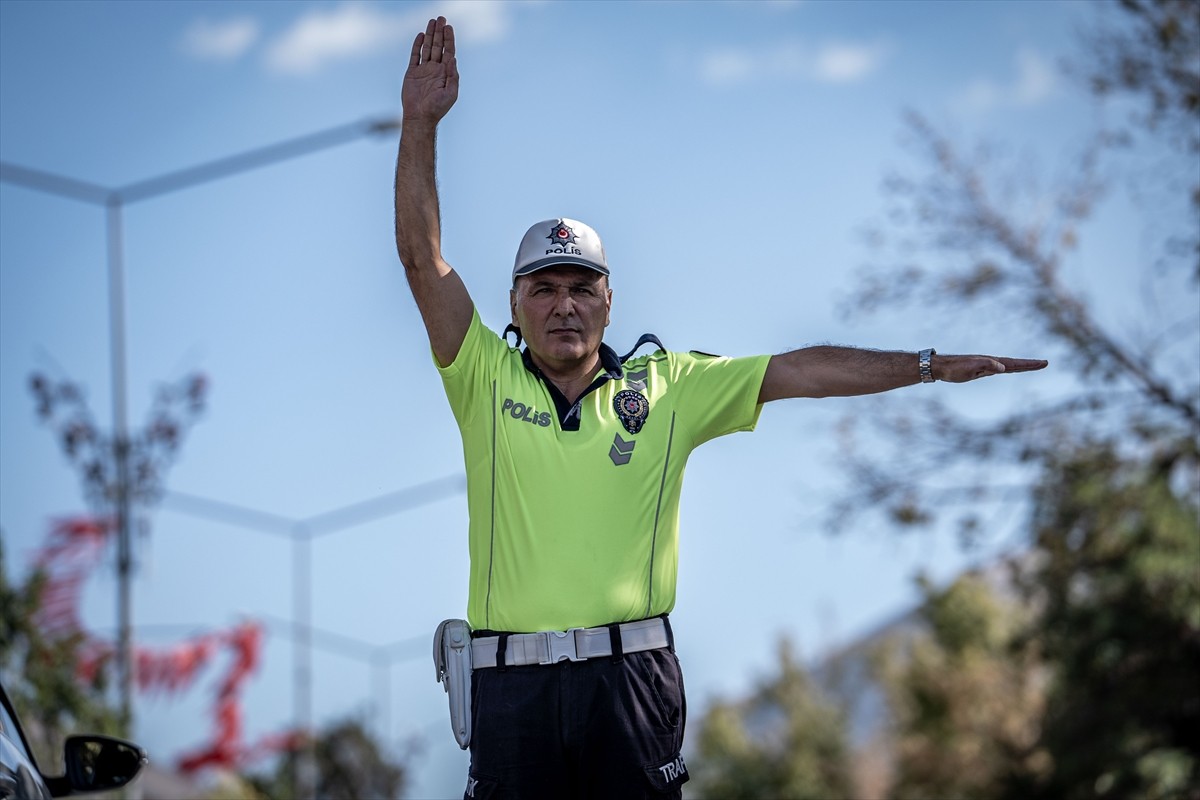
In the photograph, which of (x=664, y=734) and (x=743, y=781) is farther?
(x=743, y=781)

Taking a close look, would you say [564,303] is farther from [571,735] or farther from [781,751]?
[781,751]

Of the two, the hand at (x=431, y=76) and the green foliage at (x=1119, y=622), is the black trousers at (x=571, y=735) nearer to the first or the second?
the hand at (x=431, y=76)

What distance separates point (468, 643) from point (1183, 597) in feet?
53.3

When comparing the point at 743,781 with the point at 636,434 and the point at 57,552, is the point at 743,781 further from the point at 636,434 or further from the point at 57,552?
the point at 636,434

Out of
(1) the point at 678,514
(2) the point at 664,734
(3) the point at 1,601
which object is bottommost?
(2) the point at 664,734

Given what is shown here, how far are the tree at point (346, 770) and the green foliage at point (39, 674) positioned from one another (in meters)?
16.2

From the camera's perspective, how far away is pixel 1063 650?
22094 mm

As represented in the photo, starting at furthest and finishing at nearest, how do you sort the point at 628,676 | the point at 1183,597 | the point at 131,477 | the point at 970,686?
1. the point at 970,686
2. the point at 1183,597
3. the point at 131,477
4. the point at 628,676

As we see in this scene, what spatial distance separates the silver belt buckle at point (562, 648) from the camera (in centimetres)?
Result: 510

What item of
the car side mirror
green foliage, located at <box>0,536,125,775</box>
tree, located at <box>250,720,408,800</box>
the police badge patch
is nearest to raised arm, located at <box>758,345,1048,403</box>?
the police badge patch

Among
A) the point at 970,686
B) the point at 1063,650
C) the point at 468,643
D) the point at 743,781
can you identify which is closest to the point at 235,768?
the point at 743,781

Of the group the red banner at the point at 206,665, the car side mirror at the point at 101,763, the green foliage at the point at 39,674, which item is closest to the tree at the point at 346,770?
the red banner at the point at 206,665

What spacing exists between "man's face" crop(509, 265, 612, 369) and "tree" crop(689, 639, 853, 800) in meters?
29.6

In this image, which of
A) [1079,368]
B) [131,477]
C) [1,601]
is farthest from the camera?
[1079,368]
